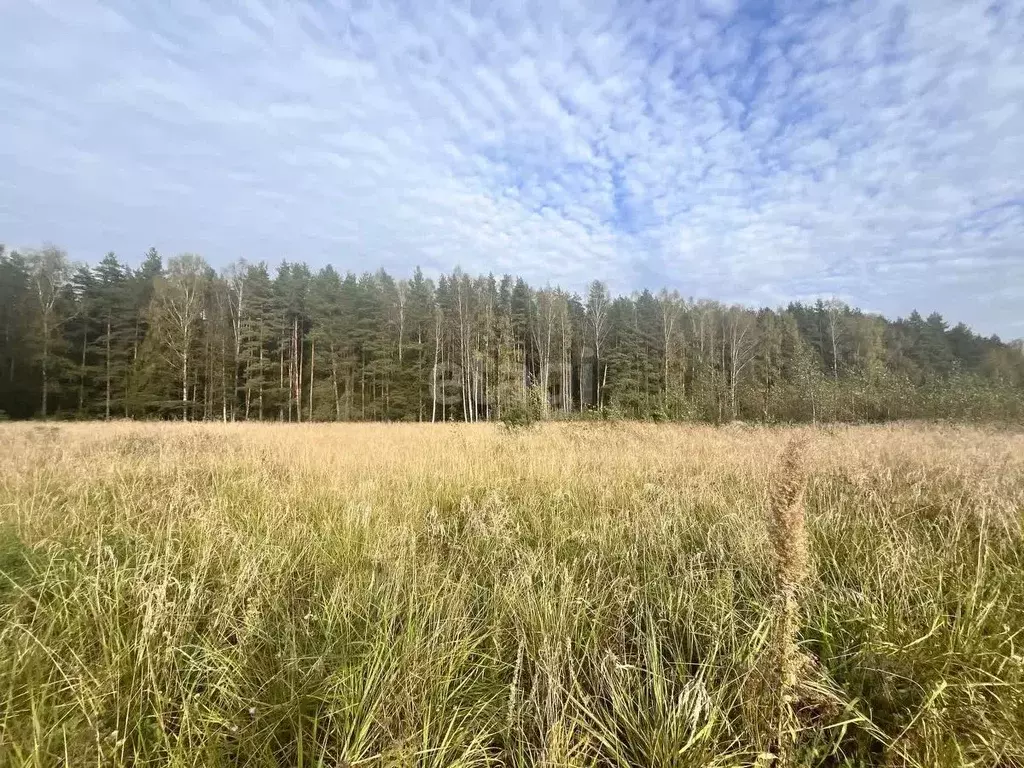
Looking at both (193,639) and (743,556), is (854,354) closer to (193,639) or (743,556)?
(743,556)

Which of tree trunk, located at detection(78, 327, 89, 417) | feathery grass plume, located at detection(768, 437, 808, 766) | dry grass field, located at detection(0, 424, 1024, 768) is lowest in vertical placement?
dry grass field, located at detection(0, 424, 1024, 768)

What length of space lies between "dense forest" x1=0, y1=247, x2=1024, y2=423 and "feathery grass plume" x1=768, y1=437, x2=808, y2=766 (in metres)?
16.1

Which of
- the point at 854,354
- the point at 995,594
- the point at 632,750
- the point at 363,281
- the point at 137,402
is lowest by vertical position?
the point at 632,750

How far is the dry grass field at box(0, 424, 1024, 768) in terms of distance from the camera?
4.71 feet

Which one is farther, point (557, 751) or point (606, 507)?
point (606, 507)

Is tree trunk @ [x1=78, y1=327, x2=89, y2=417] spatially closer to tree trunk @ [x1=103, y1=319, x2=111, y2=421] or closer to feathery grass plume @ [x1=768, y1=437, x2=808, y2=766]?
tree trunk @ [x1=103, y1=319, x2=111, y2=421]

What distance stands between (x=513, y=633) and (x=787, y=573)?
135 cm

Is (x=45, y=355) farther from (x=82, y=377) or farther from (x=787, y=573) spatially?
(x=787, y=573)

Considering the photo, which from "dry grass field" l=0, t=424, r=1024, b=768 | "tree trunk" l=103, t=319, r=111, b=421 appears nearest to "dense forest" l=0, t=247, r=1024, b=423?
"tree trunk" l=103, t=319, r=111, b=421

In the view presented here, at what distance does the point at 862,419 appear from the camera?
1953cm

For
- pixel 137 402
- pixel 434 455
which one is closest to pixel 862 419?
pixel 434 455

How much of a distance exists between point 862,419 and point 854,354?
901 inches

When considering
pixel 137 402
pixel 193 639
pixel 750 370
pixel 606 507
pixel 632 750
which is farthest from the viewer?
pixel 750 370

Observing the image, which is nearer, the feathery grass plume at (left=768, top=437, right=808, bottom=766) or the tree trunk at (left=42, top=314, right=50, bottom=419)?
the feathery grass plume at (left=768, top=437, right=808, bottom=766)
